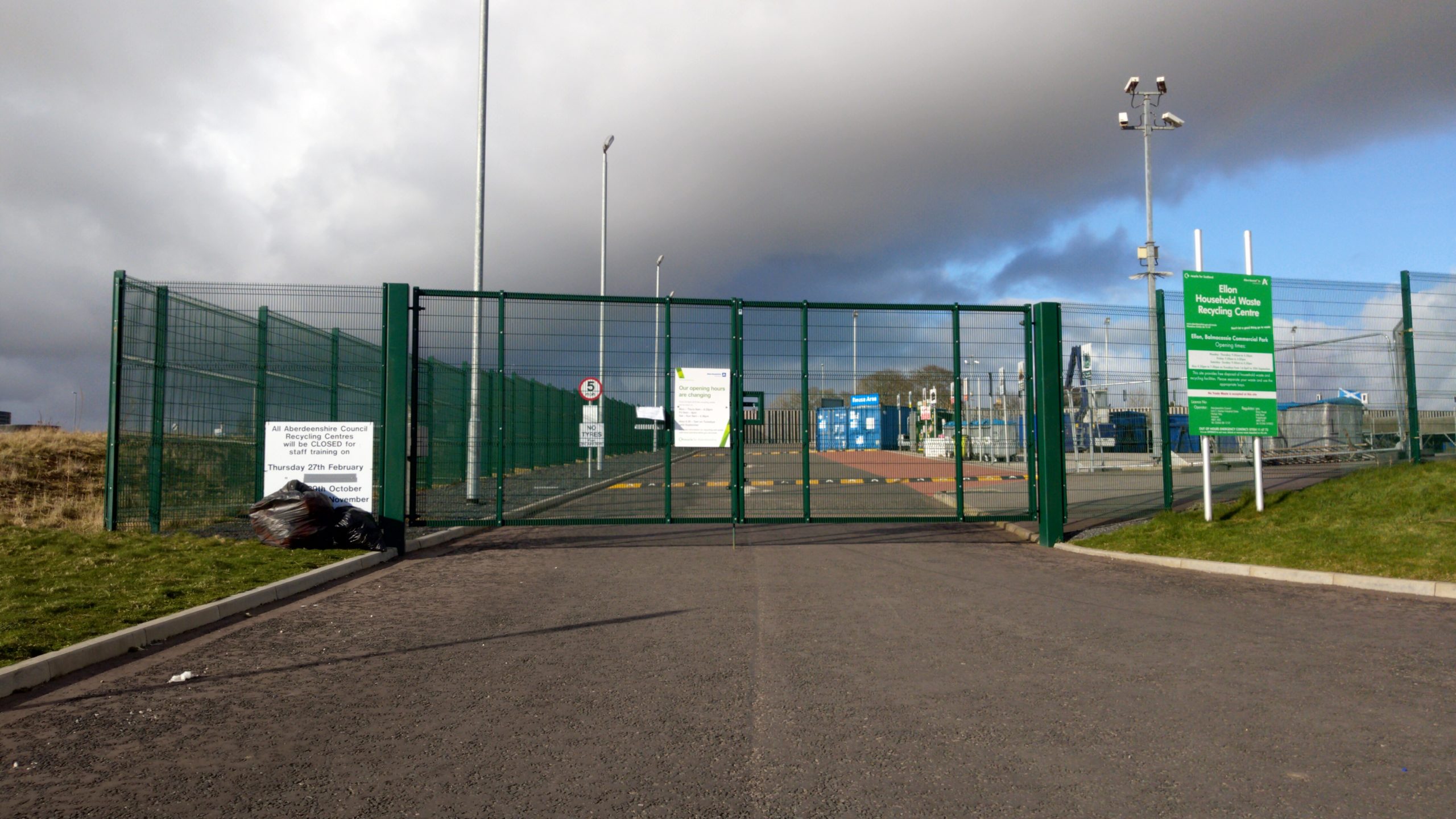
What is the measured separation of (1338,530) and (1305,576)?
1.71 m

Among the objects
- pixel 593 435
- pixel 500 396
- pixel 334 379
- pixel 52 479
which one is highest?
pixel 334 379

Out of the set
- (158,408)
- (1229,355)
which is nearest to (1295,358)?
(1229,355)

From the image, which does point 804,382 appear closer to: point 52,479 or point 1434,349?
point 1434,349

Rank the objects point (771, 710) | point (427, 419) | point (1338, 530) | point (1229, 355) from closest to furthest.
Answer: point (771, 710) → point (1338, 530) → point (1229, 355) → point (427, 419)

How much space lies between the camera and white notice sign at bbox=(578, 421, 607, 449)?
465 inches

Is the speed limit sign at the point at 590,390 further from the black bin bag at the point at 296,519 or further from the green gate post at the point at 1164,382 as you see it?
the green gate post at the point at 1164,382

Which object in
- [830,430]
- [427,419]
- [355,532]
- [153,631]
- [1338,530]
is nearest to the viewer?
[153,631]

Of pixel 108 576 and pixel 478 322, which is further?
pixel 478 322

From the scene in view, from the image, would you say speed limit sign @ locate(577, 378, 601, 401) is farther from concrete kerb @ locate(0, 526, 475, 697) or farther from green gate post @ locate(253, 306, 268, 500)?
concrete kerb @ locate(0, 526, 475, 697)

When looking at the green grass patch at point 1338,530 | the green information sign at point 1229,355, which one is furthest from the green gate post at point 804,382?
the green information sign at point 1229,355

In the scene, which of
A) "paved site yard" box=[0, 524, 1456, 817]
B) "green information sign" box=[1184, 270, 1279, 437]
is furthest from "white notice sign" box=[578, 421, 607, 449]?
"green information sign" box=[1184, 270, 1279, 437]

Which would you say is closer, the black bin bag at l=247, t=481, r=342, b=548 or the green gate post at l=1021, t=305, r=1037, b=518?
the black bin bag at l=247, t=481, r=342, b=548

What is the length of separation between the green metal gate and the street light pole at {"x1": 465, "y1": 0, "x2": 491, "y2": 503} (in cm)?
5

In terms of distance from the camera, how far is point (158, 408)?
1091 cm
